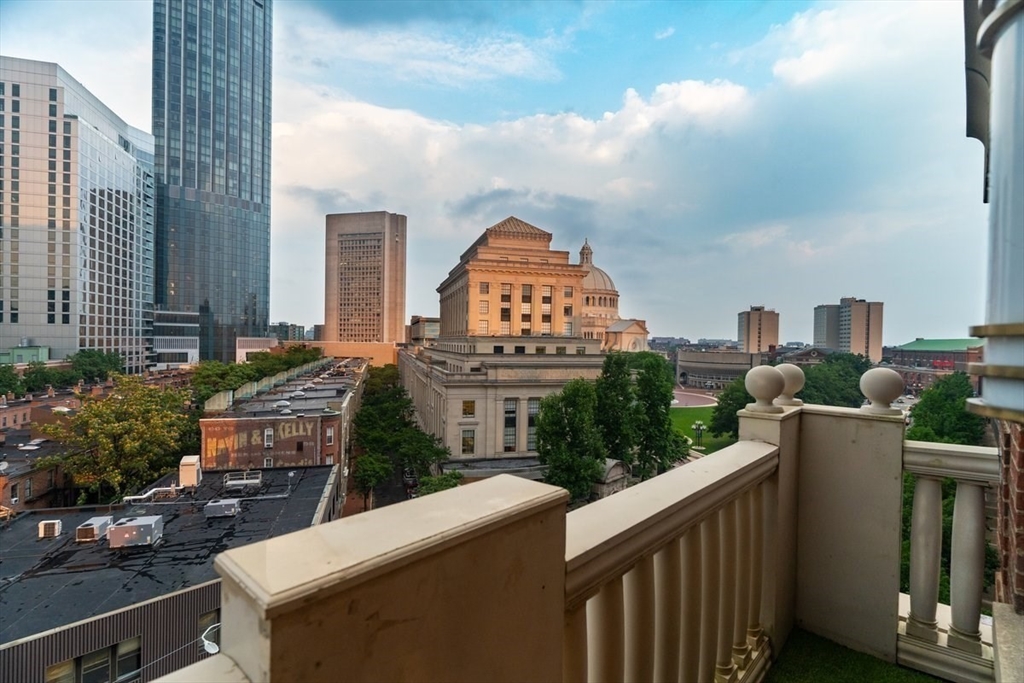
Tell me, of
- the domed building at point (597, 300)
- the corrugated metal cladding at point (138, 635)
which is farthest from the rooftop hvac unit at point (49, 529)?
the domed building at point (597, 300)

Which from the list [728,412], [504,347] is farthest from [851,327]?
[504,347]

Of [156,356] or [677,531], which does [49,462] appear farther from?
[156,356]

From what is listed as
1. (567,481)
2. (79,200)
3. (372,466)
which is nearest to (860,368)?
(567,481)

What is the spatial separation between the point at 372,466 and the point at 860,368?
5207cm

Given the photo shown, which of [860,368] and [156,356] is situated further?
[156,356]

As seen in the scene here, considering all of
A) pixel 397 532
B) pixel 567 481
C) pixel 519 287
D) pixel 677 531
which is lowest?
pixel 567 481

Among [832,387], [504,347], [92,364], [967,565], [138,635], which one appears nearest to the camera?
[967,565]

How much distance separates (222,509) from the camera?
413 inches

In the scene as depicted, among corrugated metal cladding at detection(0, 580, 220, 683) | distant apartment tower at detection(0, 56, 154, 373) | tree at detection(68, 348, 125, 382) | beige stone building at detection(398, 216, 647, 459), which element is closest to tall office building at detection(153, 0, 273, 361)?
distant apartment tower at detection(0, 56, 154, 373)

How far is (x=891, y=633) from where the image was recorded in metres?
2.62

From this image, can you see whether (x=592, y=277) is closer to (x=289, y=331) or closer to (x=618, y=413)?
(x=618, y=413)

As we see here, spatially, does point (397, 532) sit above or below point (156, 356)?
above

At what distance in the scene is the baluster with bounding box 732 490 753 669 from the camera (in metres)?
2.20

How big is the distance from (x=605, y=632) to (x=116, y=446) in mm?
22888
